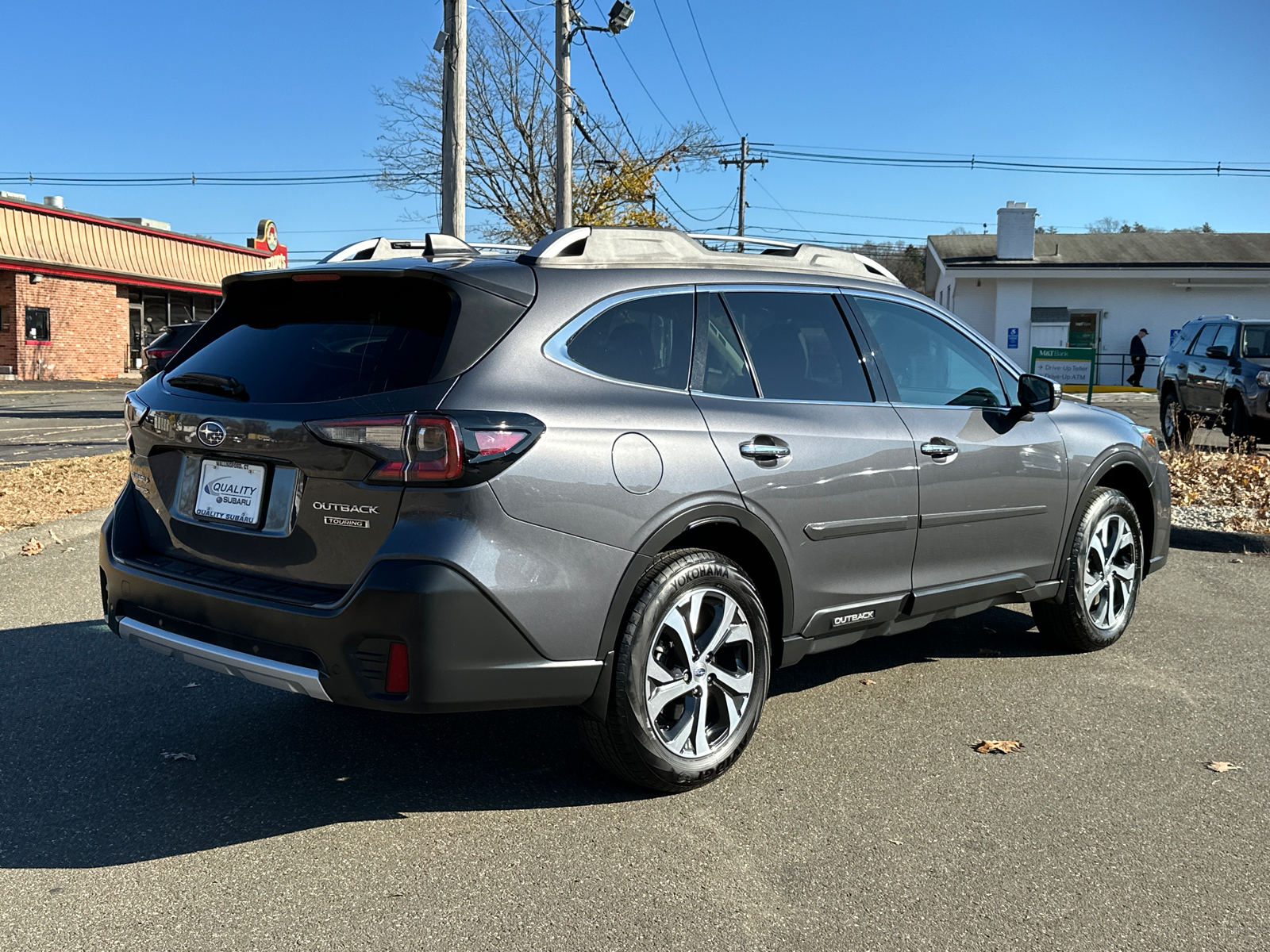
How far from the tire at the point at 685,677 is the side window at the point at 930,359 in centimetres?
137

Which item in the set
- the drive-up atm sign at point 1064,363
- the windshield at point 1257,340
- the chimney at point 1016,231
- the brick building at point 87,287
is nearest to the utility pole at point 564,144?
the windshield at point 1257,340

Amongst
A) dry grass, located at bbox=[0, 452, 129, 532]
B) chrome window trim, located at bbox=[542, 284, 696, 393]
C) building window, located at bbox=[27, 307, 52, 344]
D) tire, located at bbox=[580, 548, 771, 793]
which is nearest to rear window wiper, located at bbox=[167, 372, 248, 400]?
chrome window trim, located at bbox=[542, 284, 696, 393]

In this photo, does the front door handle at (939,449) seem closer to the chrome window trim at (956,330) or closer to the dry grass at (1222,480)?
the chrome window trim at (956,330)

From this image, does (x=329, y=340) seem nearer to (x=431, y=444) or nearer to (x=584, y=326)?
(x=431, y=444)

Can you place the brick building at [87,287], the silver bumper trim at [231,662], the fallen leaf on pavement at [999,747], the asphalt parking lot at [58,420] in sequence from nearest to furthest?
the silver bumper trim at [231,662], the fallen leaf on pavement at [999,747], the asphalt parking lot at [58,420], the brick building at [87,287]

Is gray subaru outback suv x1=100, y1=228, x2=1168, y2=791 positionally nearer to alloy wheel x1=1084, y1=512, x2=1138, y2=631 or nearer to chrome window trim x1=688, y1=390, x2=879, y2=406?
chrome window trim x1=688, y1=390, x2=879, y2=406

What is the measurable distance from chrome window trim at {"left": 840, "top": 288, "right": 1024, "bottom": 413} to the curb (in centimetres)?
537

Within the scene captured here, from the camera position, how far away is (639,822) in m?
3.67

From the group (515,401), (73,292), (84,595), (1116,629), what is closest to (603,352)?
(515,401)

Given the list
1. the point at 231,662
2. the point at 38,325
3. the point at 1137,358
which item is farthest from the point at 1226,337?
the point at 38,325

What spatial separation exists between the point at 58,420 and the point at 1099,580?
1863 cm

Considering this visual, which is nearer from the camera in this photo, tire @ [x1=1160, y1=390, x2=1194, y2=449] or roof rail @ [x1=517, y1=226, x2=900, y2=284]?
roof rail @ [x1=517, y1=226, x2=900, y2=284]

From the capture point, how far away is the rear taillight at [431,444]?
3.27 metres

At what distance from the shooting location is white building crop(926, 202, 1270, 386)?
127 ft
